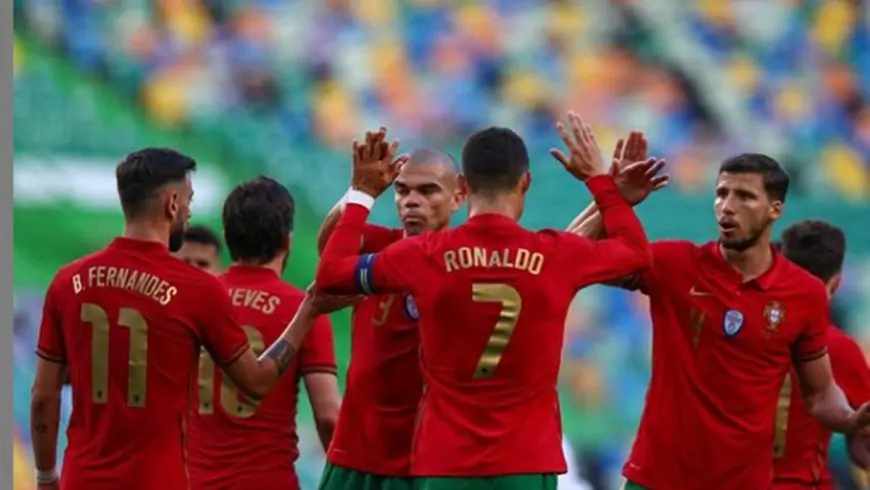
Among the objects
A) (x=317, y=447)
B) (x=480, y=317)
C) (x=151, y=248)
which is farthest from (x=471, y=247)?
(x=317, y=447)

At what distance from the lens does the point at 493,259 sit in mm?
5559

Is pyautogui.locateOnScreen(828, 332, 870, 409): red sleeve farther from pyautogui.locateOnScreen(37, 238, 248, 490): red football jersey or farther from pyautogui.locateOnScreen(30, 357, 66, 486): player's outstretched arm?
pyautogui.locateOnScreen(30, 357, 66, 486): player's outstretched arm

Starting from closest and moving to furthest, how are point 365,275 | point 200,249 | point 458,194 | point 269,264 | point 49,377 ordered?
point 365,275, point 49,377, point 458,194, point 269,264, point 200,249

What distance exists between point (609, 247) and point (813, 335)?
1.24m

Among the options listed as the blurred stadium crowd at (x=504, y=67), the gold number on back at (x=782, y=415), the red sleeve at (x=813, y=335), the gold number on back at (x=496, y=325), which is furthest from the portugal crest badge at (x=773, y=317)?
the blurred stadium crowd at (x=504, y=67)

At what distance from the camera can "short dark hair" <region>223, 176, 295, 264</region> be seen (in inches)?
264

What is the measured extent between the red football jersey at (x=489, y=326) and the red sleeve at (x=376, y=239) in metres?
0.93

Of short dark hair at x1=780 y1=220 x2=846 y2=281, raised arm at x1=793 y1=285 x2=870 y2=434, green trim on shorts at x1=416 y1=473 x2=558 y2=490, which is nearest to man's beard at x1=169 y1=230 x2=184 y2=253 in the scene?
green trim on shorts at x1=416 y1=473 x2=558 y2=490

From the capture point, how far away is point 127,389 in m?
5.66

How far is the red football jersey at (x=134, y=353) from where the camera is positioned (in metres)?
5.66

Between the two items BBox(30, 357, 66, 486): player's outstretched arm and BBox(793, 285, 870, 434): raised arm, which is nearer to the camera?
BBox(30, 357, 66, 486): player's outstretched arm

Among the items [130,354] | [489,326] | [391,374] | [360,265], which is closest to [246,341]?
[130,354]

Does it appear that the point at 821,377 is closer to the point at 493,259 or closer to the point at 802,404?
the point at 802,404

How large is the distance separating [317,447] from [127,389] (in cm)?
540
